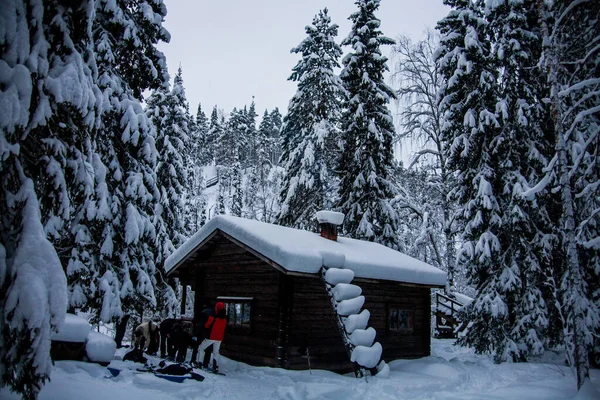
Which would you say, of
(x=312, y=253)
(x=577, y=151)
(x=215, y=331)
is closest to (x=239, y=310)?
(x=215, y=331)

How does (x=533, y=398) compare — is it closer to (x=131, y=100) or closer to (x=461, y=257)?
(x=461, y=257)

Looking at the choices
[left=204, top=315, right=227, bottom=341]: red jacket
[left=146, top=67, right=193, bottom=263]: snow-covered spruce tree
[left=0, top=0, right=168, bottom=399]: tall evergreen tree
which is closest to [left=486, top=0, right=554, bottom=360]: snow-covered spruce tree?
[left=204, top=315, right=227, bottom=341]: red jacket

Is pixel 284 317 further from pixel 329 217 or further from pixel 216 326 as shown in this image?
pixel 329 217

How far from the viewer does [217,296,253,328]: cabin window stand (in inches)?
508

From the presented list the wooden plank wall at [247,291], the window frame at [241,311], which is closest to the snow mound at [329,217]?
the wooden plank wall at [247,291]

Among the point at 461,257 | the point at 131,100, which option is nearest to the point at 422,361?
the point at 461,257

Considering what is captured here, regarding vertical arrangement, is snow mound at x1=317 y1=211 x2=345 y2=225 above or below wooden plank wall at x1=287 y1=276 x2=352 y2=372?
above

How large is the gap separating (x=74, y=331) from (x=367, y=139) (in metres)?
16.1

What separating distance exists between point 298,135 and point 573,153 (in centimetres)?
1541

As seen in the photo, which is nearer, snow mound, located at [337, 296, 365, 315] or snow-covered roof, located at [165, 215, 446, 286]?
snow mound, located at [337, 296, 365, 315]

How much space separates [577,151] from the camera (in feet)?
36.0

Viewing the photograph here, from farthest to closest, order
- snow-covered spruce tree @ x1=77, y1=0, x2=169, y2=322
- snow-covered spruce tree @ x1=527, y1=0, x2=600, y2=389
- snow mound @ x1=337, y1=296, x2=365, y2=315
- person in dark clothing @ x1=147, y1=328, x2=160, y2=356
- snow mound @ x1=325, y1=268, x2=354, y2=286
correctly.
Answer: person in dark clothing @ x1=147, y1=328, x2=160, y2=356
snow-covered spruce tree @ x1=77, y1=0, x2=169, y2=322
snow mound @ x1=325, y1=268, x2=354, y2=286
snow mound @ x1=337, y1=296, x2=365, y2=315
snow-covered spruce tree @ x1=527, y1=0, x2=600, y2=389

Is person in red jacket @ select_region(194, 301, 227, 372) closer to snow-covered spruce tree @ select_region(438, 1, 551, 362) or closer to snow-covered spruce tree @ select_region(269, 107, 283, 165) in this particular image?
snow-covered spruce tree @ select_region(438, 1, 551, 362)

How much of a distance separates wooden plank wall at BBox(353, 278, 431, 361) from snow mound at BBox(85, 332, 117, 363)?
7180 mm
